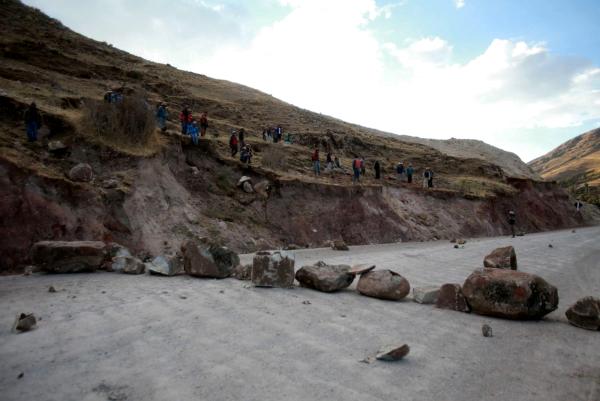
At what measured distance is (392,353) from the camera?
147 inches

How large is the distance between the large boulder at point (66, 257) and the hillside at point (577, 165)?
7067 cm

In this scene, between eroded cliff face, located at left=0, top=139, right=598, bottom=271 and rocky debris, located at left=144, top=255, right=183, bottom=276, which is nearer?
rocky debris, located at left=144, top=255, right=183, bottom=276

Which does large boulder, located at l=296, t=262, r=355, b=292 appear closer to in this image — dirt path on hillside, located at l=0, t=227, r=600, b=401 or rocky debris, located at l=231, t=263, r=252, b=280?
dirt path on hillside, located at l=0, t=227, r=600, b=401

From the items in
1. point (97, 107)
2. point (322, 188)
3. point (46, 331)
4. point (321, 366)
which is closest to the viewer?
point (321, 366)

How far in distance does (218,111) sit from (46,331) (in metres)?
29.7

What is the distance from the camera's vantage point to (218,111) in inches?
1259

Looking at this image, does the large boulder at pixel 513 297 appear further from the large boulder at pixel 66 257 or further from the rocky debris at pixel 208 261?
the large boulder at pixel 66 257

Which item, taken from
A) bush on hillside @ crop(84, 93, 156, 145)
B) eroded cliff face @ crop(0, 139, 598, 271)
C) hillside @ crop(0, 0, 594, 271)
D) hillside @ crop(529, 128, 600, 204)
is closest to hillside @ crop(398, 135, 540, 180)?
hillside @ crop(529, 128, 600, 204)

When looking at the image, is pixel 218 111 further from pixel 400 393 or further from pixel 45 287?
pixel 400 393

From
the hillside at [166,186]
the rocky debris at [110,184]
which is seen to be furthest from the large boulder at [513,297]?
the rocky debris at [110,184]

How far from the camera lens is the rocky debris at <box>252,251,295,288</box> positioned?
6.61 m

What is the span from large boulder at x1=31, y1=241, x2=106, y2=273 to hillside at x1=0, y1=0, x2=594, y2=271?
1.34 m

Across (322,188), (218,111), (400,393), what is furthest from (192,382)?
(218,111)

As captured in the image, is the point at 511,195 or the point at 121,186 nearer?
the point at 121,186
